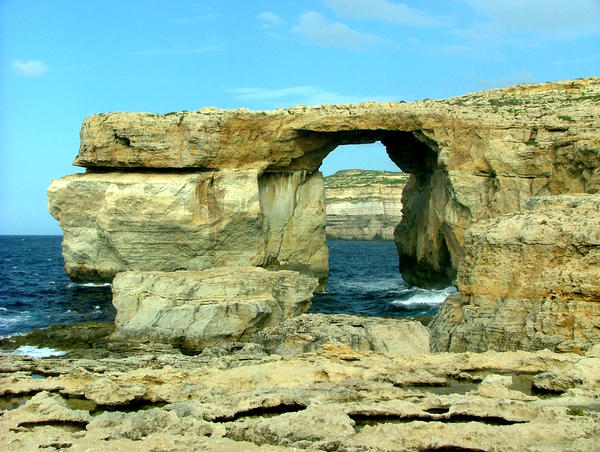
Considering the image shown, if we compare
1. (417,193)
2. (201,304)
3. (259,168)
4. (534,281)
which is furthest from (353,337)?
(417,193)

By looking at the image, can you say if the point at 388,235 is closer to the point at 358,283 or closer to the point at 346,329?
the point at 358,283

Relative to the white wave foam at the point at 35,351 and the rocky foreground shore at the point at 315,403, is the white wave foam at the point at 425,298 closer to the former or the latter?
the white wave foam at the point at 35,351

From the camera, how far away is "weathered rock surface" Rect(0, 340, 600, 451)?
6.90m

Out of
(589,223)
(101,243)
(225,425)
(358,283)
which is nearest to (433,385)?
(225,425)

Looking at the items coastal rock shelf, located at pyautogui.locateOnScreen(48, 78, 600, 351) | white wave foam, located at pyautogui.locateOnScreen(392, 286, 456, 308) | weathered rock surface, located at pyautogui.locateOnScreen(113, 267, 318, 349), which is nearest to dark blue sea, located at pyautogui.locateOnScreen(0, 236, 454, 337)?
white wave foam, located at pyautogui.locateOnScreen(392, 286, 456, 308)

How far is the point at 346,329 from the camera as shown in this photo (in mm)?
13805

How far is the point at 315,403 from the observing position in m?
8.34

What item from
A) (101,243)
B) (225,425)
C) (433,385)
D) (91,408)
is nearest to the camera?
(225,425)

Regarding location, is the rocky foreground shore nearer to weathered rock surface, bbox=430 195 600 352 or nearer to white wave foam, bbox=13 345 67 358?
weathered rock surface, bbox=430 195 600 352

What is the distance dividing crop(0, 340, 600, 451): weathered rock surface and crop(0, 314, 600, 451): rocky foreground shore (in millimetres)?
19

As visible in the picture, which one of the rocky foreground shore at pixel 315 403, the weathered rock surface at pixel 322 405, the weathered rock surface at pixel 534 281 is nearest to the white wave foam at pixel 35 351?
the rocky foreground shore at pixel 315 403

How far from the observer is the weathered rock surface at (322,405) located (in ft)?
22.6

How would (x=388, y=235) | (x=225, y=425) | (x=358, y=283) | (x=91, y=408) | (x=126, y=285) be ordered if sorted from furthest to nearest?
(x=388, y=235), (x=358, y=283), (x=126, y=285), (x=91, y=408), (x=225, y=425)

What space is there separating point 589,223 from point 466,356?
349 cm
